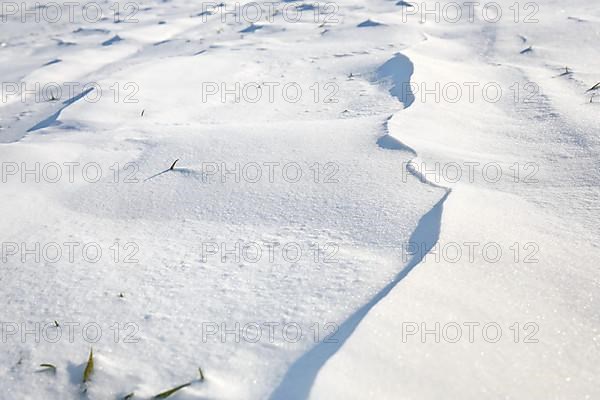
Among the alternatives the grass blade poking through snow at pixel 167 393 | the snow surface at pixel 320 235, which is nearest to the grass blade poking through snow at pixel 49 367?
the snow surface at pixel 320 235

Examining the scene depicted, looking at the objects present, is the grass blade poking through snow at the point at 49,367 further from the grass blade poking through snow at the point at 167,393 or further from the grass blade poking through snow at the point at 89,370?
the grass blade poking through snow at the point at 167,393

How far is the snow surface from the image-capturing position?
3.06 feet

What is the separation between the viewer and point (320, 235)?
4.34 ft

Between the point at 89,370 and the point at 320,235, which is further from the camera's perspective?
the point at 320,235

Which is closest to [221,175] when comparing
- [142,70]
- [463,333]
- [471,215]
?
[471,215]

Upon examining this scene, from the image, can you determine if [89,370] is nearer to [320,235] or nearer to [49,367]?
[49,367]

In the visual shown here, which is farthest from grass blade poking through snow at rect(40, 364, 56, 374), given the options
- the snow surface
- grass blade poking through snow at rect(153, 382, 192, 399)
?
grass blade poking through snow at rect(153, 382, 192, 399)

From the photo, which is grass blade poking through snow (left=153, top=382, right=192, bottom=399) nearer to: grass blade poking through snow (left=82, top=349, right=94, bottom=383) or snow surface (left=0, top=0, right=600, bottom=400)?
snow surface (left=0, top=0, right=600, bottom=400)

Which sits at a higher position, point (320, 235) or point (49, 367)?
point (320, 235)

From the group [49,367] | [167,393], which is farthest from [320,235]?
[49,367]

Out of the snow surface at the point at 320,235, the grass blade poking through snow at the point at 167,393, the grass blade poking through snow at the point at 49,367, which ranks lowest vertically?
the grass blade poking through snow at the point at 49,367

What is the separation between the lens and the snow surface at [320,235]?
36.8 inches

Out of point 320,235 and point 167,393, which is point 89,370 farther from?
point 320,235

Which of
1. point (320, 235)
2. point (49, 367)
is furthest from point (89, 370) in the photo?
point (320, 235)
